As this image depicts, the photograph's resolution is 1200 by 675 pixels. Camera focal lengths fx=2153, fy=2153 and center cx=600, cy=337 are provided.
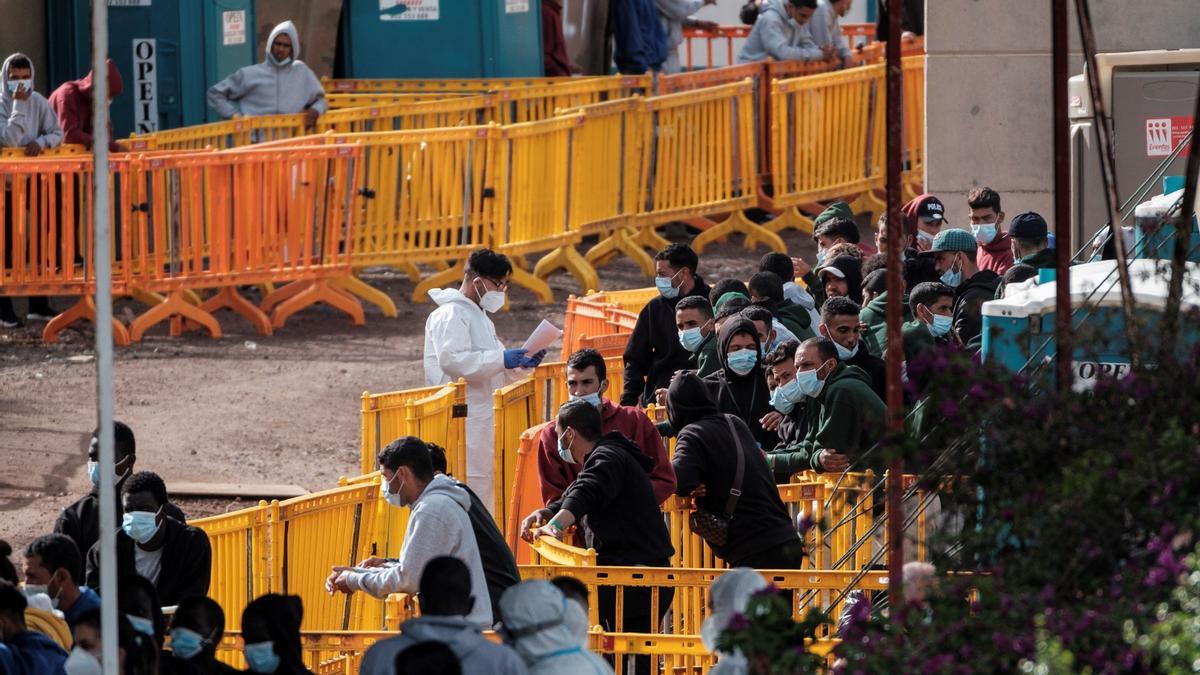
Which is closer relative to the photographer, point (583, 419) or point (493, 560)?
point (493, 560)

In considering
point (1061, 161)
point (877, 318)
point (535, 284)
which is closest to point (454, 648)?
point (1061, 161)

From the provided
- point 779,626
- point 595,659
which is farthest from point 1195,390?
point 595,659

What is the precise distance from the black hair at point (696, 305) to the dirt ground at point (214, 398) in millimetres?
2863

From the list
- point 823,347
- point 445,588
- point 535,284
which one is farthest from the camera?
point 535,284

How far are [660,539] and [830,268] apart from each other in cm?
325

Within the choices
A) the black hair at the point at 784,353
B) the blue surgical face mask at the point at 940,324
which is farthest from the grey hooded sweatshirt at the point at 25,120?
the black hair at the point at 784,353

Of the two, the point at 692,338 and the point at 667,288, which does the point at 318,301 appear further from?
the point at 692,338

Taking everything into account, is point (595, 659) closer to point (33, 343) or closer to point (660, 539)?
point (660, 539)

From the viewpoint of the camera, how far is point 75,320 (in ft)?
52.8

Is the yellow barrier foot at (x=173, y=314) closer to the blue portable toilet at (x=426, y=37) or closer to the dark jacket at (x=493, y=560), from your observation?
the blue portable toilet at (x=426, y=37)

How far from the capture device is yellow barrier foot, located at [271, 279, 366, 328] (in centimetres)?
1674

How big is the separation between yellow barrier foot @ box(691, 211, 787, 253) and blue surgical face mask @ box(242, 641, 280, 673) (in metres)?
13.3

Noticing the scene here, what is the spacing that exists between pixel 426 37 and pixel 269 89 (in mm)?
2948

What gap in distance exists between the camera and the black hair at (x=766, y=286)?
11.3 metres
